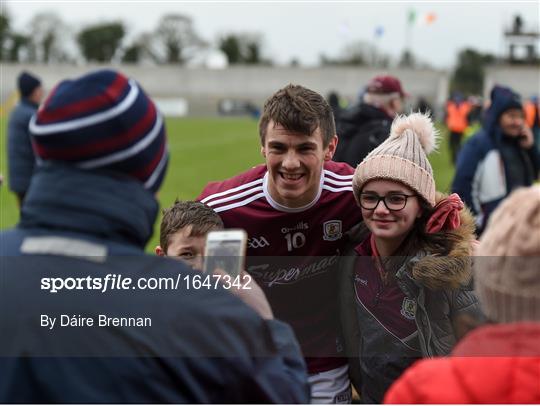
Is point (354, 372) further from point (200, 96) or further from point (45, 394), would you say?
point (200, 96)

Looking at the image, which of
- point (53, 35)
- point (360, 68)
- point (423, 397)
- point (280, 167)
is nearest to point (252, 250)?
point (280, 167)

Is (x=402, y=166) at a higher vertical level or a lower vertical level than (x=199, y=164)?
higher

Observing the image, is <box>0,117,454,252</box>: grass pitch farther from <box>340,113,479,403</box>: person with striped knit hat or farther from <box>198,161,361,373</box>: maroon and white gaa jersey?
<box>340,113,479,403</box>: person with striped knit hat

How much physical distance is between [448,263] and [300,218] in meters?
0.83

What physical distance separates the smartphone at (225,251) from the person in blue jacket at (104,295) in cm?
33

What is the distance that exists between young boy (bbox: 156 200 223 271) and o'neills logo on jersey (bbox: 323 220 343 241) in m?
0.58

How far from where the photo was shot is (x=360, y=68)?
59812mm

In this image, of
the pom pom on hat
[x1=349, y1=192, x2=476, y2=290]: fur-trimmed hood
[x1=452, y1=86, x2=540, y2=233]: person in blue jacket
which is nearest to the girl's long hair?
[x1=349, y1=192, x2=476, y2=290]: fur-trimmed hood

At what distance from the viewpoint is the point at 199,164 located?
680 inches

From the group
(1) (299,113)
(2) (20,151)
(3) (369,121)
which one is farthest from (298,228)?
(2) (20,151)

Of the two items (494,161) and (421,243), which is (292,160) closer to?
(421,243)

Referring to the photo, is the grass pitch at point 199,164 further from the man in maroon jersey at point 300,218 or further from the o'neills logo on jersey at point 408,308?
the o'neills logo on jersey at point 408,308

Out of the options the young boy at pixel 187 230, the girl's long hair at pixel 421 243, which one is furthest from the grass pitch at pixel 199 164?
the young boy at pixel 187 230

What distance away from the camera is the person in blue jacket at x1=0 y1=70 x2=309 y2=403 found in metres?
1.56
